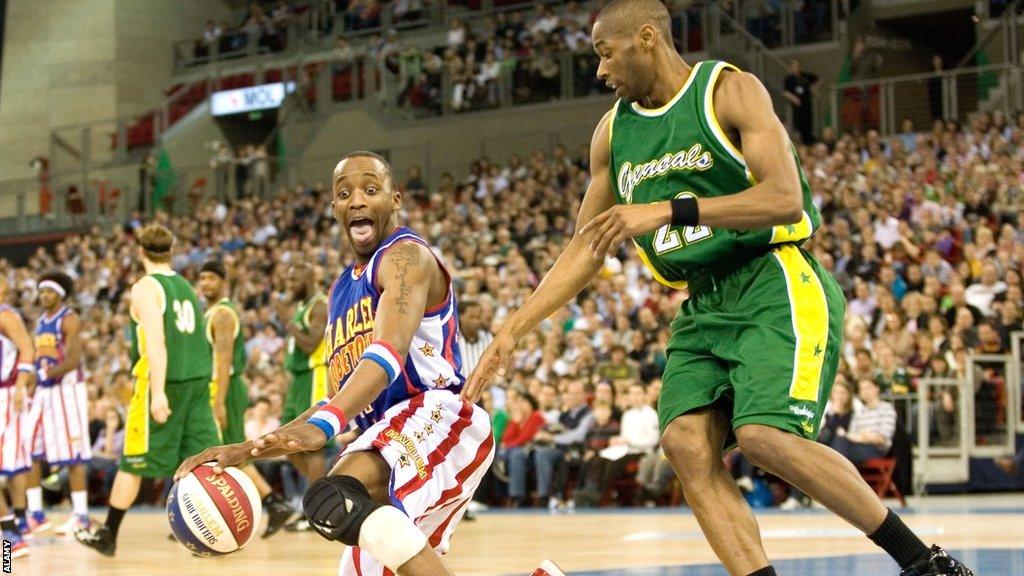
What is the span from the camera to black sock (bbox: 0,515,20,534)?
34.3ft

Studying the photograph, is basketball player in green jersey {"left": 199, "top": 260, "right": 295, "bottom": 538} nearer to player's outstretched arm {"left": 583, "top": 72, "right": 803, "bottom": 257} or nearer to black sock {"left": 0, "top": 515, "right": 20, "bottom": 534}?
black sock {"left": 0, "top": 515, "right": 20, "bottom": 534}

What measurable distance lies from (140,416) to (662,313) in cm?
797

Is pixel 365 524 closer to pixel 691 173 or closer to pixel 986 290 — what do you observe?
pixel 691 173

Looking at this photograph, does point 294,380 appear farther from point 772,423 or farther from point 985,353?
point 772,423

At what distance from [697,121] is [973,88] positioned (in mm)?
17129

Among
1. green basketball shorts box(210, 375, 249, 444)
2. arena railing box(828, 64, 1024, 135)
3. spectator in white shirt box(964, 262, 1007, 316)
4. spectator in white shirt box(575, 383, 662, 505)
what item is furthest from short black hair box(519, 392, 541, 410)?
arena railing box(828, 64, 1024, 135)

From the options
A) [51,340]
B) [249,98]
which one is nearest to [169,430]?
[51,340]

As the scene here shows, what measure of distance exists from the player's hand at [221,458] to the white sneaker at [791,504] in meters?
10.6

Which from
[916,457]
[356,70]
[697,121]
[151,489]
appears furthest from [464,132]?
[697,121]

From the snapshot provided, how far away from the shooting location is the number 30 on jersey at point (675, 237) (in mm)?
4949

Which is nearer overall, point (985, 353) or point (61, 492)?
point (985, 353)

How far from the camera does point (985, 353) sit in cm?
1498

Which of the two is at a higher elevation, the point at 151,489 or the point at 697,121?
the point at 697,121

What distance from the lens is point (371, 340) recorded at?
520 centimetres
